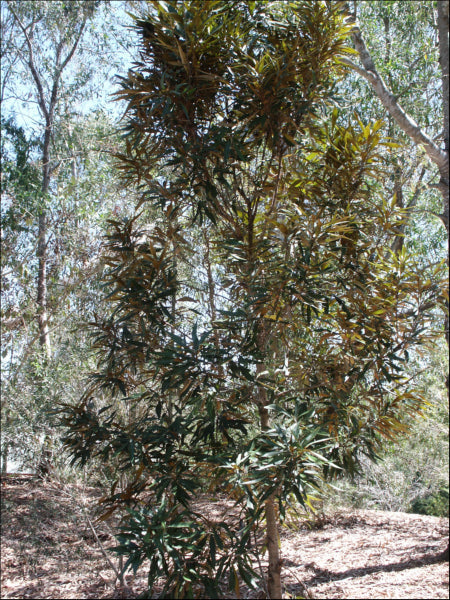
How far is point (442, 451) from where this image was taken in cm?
741

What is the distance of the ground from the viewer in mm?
4121

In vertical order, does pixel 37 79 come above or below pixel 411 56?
above

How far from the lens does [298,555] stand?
492cm

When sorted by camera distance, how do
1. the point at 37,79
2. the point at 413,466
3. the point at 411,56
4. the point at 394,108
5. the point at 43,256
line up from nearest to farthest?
the point at 394,108 → the point at 411,56 → the point at 43,256 → the point at 413,466 → the point at 37,79

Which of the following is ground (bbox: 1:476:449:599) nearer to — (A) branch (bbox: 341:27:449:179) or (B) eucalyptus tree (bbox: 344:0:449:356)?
(A) branch (bbox: 341:27:449:179)

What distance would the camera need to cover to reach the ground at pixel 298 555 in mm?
4121

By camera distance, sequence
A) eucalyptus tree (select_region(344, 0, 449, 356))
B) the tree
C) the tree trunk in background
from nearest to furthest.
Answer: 1. the tree
2. eucalyptus tree (select_region(344, 0, 449, 356))
3. the tree trunk in background

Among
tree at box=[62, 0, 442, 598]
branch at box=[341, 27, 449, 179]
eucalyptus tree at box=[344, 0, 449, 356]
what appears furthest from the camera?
eucalyptus tree at box=[344, 0, 449, 356]

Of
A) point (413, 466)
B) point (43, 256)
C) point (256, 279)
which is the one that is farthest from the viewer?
point (413, 466)

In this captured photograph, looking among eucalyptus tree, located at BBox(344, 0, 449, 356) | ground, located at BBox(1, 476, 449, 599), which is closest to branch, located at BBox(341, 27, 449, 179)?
eucalyptus tree, located at BBox(344, 0, 449, 356)

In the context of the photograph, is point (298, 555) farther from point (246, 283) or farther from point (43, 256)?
point (43, 256)

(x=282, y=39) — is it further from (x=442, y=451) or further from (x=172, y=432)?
(x=442, y=451)

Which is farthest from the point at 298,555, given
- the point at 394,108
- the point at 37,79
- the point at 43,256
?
the point at 37,79

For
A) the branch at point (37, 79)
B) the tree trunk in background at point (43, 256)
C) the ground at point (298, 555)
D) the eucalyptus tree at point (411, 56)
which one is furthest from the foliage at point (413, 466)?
the branch at point (37, 79)
